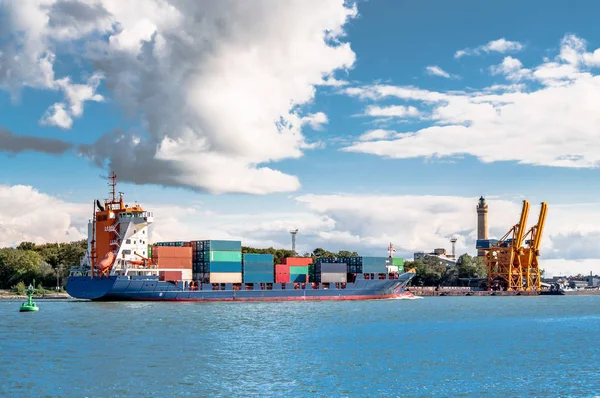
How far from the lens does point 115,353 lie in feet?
129

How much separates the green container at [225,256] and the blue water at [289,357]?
24.8 m

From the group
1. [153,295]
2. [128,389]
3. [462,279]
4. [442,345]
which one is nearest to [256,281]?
[153,295]

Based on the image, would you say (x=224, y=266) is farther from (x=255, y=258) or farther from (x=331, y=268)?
(x=331, y=268)

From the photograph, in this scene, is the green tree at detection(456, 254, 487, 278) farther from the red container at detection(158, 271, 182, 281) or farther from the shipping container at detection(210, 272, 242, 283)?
the red container at detection(158, 271, 182, 281)

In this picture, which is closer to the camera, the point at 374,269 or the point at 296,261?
the point at 296,261

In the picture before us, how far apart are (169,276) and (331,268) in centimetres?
2400

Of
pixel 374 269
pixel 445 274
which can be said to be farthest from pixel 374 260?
pixel 445 274

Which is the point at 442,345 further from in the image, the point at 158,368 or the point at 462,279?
the point at 462,279

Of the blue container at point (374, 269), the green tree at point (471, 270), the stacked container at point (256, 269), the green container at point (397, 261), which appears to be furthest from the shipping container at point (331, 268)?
the green tree at point (471, 270)

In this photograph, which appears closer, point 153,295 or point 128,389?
point 128,389

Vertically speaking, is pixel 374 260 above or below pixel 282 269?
above

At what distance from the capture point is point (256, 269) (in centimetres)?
9206

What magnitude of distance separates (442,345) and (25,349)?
2542cm

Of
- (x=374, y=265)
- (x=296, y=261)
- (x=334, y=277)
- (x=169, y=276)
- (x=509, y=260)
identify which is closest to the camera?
(x=169, y=276)
